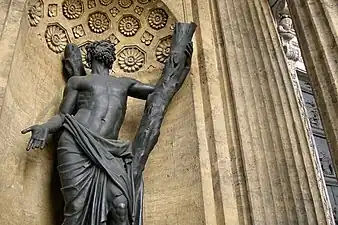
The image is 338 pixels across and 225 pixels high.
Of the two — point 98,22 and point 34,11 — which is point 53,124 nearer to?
point 34,11

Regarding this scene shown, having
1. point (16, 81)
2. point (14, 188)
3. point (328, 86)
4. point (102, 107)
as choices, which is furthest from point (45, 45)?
point (328, 86)

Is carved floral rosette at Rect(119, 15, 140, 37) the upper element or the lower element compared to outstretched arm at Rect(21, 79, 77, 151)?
upper

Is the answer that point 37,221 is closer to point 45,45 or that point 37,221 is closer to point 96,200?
point 96,200

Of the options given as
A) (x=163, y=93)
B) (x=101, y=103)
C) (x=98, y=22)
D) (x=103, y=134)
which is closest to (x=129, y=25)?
(x=98, y=22)

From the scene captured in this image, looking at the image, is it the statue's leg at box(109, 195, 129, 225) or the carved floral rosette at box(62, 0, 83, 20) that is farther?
the carved floral rosette at box(62, 0, 83, 20)

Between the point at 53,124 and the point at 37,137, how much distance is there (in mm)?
171

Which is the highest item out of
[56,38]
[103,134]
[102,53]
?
[56,38]

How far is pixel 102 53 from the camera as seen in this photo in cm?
372

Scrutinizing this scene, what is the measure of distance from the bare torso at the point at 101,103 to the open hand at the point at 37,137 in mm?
292

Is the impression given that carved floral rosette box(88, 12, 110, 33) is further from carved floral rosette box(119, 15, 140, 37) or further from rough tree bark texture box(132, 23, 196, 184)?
rough tree bark texture box(132, 23, 196, 184)

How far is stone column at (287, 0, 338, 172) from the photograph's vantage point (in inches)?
109

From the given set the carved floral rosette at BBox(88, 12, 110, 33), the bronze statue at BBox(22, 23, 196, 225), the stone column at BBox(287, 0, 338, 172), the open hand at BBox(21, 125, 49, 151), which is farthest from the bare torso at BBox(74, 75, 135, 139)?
the stone column at BBox(287, 0, 338, 172)

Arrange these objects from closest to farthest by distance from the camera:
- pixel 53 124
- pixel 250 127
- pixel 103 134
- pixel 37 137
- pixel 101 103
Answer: pixel 37 137, pixel 53 124, pixel 103 134, pixel 101 103, pixel 250 127

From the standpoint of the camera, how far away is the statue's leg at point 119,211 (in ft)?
9.56
